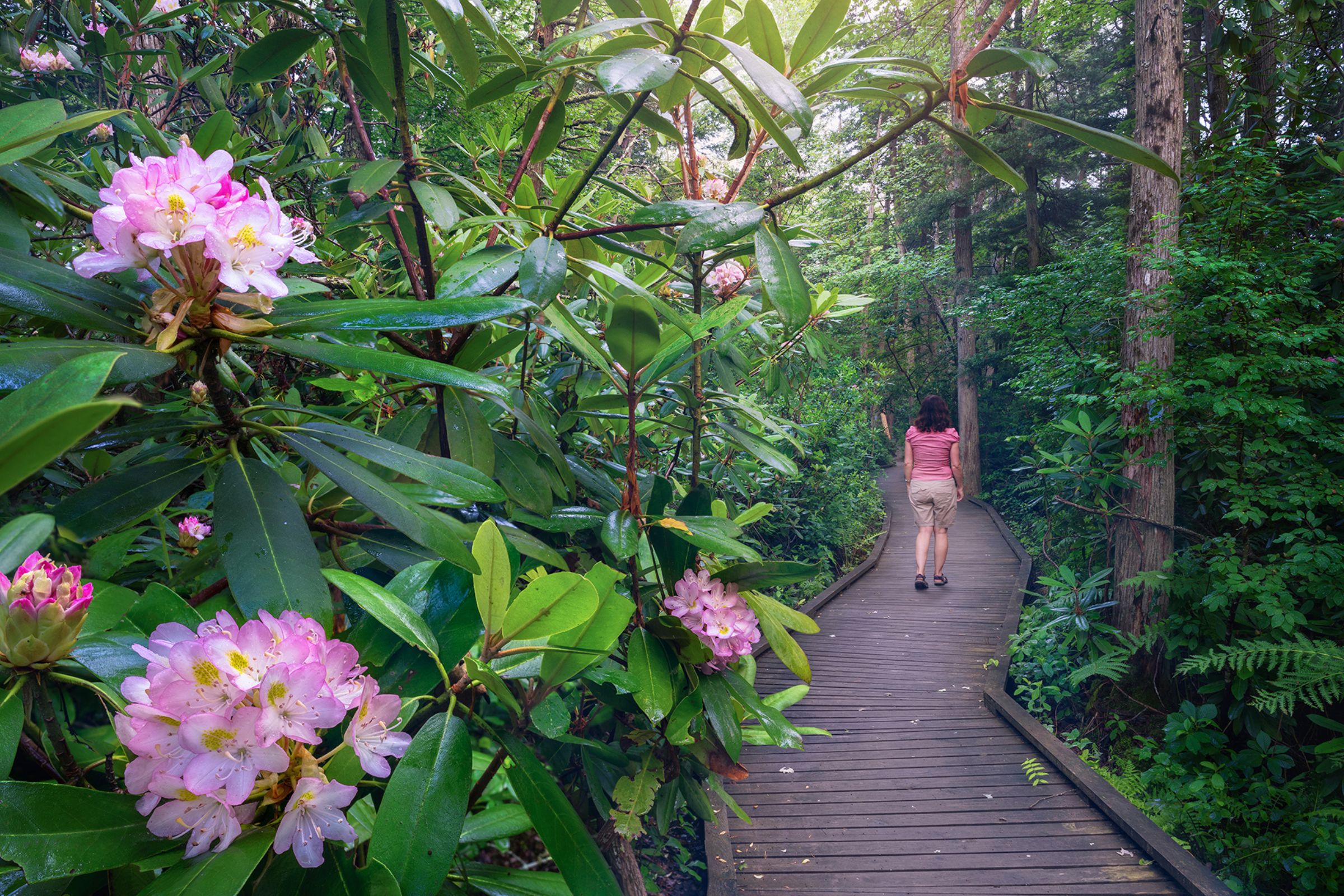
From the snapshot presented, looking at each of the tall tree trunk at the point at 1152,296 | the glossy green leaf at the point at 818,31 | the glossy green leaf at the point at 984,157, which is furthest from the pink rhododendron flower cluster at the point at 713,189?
the tall tree trunk at the point at 1152,296

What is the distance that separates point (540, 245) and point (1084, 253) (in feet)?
21.9

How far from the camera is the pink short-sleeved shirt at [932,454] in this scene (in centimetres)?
636

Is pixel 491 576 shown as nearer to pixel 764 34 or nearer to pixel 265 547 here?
pixel 265 547

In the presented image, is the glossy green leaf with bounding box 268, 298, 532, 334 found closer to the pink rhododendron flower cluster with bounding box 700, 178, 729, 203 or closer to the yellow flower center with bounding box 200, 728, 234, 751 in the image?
the yellow flower center with bounding box 200, 728, 234, 751

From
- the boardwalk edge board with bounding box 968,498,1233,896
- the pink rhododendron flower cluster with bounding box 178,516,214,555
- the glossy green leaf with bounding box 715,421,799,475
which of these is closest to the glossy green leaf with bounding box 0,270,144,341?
the pink rhododendron flower cluster with bounding box 178,516,214,555

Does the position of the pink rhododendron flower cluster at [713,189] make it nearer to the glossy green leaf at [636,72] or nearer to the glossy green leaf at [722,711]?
the glossy green leaf at [636,72]

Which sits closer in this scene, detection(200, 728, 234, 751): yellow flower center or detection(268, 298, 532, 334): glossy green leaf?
detection(200, 728, 234, 751): yellow flower center

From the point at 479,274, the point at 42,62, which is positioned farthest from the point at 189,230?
the point at 42,62

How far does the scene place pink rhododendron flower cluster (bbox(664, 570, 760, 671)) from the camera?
1204 mm

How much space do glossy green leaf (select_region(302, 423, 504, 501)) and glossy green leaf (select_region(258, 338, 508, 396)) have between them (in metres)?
0.09

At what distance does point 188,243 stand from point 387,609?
37 cm

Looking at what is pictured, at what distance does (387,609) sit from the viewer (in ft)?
1.92

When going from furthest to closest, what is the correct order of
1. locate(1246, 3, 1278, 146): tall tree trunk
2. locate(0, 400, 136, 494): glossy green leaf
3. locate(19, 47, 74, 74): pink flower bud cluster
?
locate(1246, 3, 1278, 146): tall tree trunk → locate(19, 47, 74, 74): pink flower bud cluster → locate(0, 400, 136, 494): glossy green leaf

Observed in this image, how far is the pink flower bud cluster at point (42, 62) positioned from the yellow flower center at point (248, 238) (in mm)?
2724
